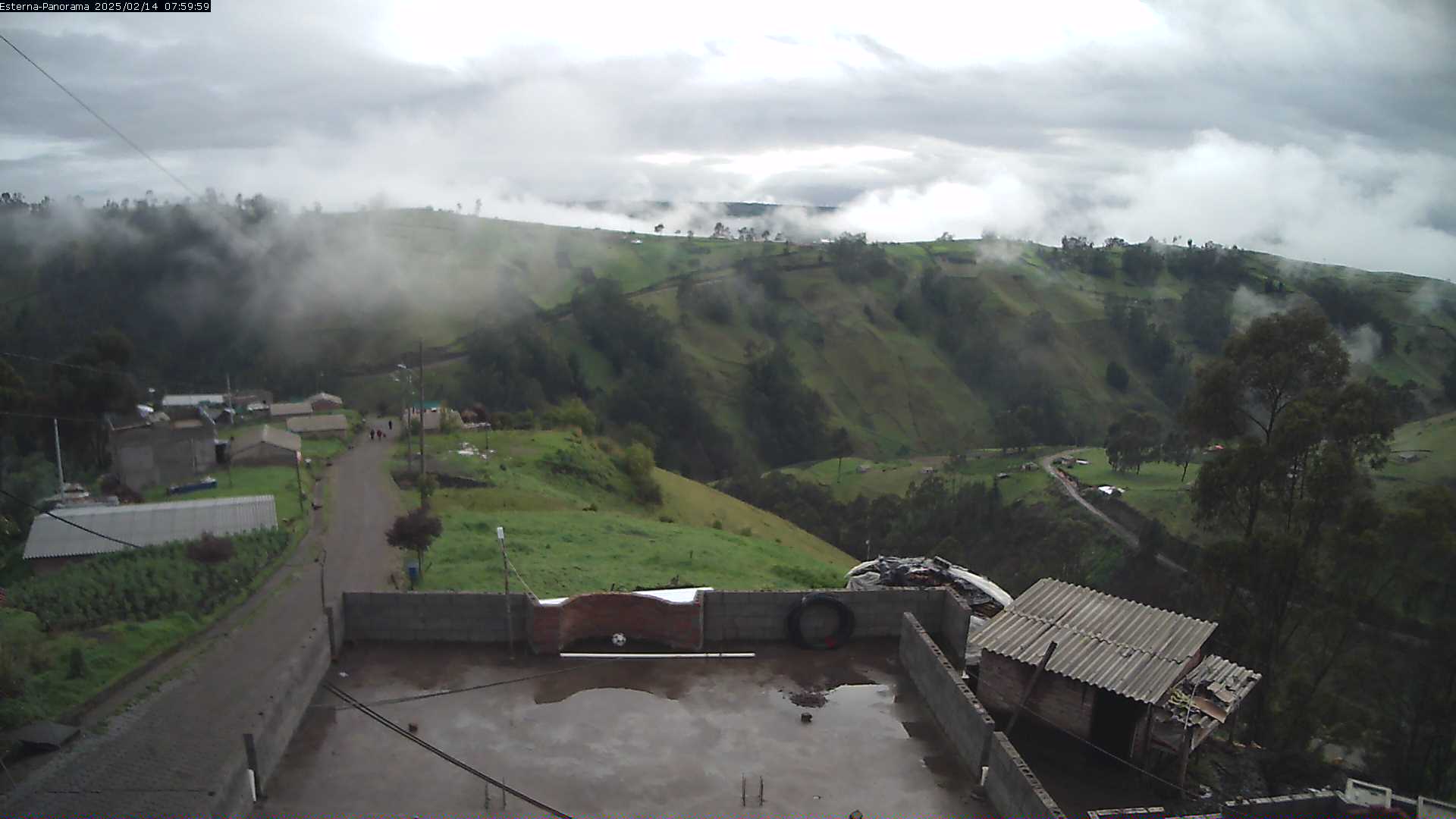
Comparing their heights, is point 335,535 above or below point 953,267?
below

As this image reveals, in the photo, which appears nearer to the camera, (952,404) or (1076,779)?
(1076,779)

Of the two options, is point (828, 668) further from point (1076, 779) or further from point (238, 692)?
point (238, 692)

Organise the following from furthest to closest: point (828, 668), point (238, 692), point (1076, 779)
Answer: point (238, 692), point (828, 668), point (1076, 779)

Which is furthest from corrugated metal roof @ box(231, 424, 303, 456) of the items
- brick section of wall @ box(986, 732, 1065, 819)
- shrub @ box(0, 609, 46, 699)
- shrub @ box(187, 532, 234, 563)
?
brick section of wall @ box(986, 732, 1065, 819)

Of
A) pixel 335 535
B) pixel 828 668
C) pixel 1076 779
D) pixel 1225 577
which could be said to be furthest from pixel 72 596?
pixel 1225 577

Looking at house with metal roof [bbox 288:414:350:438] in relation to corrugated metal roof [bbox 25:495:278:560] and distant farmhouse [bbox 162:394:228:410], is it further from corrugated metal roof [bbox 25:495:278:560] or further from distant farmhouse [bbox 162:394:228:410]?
corrugated metal roof [bbox 25:495:278:560]

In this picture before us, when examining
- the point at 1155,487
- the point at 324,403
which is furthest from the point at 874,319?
the point at 324,403

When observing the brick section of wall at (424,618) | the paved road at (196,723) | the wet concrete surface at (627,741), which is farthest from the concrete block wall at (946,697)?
the paved road at (196,723)
